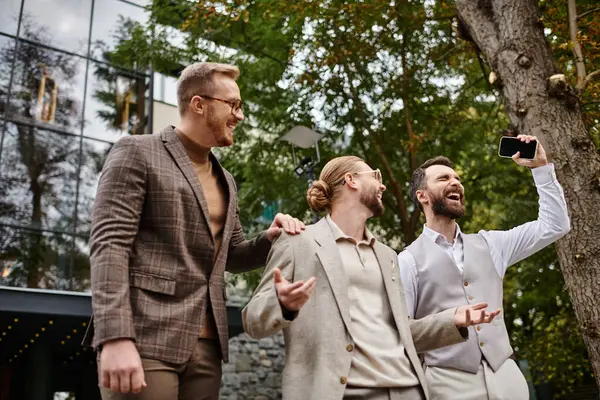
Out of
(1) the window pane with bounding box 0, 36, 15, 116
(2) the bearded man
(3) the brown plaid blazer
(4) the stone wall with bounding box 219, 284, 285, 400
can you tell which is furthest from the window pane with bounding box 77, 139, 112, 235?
(3) the brown plaid blazer

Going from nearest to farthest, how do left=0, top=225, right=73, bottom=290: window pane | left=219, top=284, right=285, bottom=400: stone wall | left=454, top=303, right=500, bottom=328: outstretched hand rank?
1. left=454, top=303, right=500, bottom=328: outstretched hand
2. left=0, top=225, right=73, bottom=290: window pane
3. left=219, top=284, right=285, bottom=400: stone wall

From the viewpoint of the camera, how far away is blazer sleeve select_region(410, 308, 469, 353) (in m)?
2.92

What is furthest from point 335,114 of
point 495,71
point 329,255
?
point 329,255

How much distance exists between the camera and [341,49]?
941cm

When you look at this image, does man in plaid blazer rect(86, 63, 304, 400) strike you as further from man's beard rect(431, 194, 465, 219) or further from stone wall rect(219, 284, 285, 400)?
stone wall rect(219, 284, 285, 400)

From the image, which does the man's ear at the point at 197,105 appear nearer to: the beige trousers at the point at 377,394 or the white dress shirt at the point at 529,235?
the beige trousers at the point at 377,394

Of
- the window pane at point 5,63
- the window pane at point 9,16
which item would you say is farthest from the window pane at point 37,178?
the window pane at point 9,16

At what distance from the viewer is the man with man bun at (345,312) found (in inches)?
97.7

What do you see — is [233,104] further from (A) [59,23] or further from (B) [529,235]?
(A) [59,23]

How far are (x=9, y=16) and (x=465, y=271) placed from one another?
12258 mm

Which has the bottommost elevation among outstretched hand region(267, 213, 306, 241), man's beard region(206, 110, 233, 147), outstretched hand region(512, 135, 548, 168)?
outstretched hand region(267, 213, 306, 241)

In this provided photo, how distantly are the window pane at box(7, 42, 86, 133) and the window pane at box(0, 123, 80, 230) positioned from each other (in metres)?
0.32

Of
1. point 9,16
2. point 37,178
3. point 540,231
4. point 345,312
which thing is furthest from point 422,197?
point 9,16

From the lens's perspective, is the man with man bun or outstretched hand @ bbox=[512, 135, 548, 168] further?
outstretched hand @ bbox=[512, 135, 548, 168]
